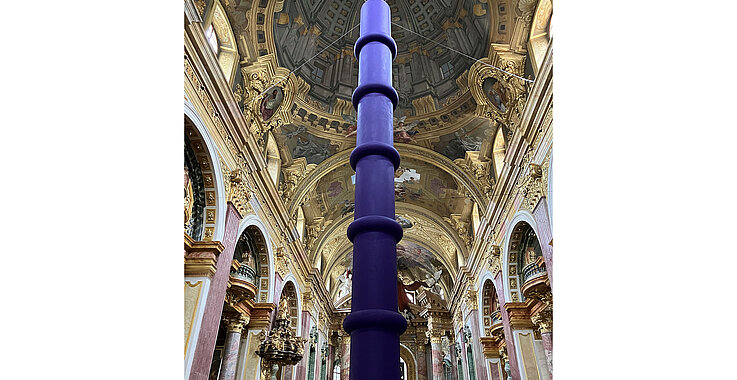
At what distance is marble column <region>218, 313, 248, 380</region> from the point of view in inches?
441

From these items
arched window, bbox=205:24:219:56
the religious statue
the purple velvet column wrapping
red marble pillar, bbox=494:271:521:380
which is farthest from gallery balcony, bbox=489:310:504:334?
the purple velvet column wrapping

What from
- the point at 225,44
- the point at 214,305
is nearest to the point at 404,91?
the point at 225,44

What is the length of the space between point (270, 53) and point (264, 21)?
781 mm

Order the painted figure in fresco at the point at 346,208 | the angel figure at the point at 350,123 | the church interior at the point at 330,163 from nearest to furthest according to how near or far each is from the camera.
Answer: the church interior at the point at 330,163 → the angel figure at the point at 350,123 → the painted figure in fresco at the point at 346,208

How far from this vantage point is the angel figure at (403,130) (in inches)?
626

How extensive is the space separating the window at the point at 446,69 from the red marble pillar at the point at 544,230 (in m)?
5.71

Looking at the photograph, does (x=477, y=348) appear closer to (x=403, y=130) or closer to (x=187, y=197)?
(x=403, y=130)

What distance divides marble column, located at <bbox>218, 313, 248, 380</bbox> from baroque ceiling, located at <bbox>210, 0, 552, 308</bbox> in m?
4.43

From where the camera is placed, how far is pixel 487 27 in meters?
12.3

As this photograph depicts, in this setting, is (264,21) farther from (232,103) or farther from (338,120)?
(338,120)

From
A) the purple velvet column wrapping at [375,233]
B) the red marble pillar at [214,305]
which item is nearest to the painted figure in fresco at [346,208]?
the red marble pillar at [214,305]

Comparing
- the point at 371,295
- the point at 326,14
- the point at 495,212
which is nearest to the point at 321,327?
the point at 495,212

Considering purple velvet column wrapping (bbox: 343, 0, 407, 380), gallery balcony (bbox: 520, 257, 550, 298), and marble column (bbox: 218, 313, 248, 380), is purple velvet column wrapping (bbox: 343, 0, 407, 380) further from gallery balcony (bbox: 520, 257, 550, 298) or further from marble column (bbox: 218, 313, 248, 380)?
marble column (bbox: 218, 313, 248, 380)

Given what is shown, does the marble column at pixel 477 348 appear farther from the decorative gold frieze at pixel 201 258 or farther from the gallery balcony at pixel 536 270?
the decorative gold frieze at pixel 201 258
